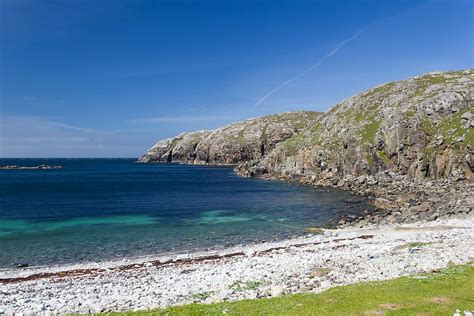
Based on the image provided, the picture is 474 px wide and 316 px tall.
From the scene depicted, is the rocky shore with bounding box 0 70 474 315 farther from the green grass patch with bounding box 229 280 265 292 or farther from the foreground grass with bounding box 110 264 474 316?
the foreground grass with bounding box 110 264 474 316

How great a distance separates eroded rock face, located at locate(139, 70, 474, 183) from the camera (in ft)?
320

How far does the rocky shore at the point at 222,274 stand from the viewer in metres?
23.5

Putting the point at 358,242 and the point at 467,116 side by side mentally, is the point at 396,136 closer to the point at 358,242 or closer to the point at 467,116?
the point at 467,116

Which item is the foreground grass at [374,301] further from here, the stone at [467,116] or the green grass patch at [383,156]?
the stone at [467,116]

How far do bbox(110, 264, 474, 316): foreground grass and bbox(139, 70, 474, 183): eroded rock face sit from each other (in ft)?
269

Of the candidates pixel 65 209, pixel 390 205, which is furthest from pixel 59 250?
pixel 390 205

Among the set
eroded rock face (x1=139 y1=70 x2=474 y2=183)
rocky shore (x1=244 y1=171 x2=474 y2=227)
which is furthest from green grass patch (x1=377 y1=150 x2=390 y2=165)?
rocky shore (x1=244 y1=171 x2=474 y2=227)

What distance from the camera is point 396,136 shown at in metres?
111

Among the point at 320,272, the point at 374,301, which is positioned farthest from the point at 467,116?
the point at 374,301

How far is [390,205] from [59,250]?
5936 centimetres

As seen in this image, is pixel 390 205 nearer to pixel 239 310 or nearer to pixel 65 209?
pixel 239 310

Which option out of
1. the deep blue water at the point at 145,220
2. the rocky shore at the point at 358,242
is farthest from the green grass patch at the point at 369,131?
the deep blue water at the point at 145,220

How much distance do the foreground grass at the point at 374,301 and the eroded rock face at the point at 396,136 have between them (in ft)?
269

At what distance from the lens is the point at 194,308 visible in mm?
18609
